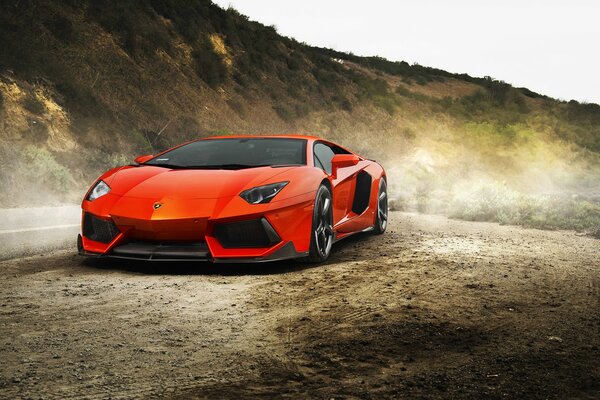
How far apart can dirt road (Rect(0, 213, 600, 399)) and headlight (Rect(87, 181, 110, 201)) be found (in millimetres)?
654

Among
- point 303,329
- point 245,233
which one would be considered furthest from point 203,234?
point 303,329

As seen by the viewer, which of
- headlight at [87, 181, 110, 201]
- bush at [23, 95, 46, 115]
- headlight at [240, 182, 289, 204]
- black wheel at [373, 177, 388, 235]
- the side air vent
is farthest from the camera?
bush at [23, 95, 46, 115]

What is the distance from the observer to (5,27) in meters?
21.2

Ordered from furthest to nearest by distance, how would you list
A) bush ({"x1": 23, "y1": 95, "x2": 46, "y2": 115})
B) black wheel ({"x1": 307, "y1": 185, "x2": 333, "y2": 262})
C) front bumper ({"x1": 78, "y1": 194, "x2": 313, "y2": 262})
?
bush ({"x1": 23, "y1": 95, "x2": 46, "y2": 115}) < black wheel ({"x1": 307, "y1": 185, "x2": 333, "y2": 262}) < front bumper ({"x1": 78, "y1": 194, "x2": 313, "y2": 262})

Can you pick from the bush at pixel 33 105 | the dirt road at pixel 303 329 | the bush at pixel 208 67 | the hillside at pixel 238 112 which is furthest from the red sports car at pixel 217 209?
the bush at pixel 208 67

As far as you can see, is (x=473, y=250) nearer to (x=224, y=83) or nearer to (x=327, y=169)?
(x=327, y=169)

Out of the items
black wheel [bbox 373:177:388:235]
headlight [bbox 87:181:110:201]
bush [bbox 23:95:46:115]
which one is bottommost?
black wheel [bbox 373:177:388:235]

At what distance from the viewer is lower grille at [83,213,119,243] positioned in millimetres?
6484

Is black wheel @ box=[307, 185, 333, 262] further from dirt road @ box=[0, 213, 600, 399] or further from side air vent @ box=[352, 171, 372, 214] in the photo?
side air vent @ box=[352, 171, 372, 214]

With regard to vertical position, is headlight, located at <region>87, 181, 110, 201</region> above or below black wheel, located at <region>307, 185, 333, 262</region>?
above

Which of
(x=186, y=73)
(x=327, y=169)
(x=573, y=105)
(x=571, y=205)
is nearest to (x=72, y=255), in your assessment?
(x=327, y=169)

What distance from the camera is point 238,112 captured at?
29172 mm

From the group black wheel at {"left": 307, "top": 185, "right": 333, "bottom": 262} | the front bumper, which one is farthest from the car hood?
black wheel at {"left": 307, "top": 185, "right": 333, "bottom": 262}

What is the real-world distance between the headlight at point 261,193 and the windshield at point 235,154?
667mm
